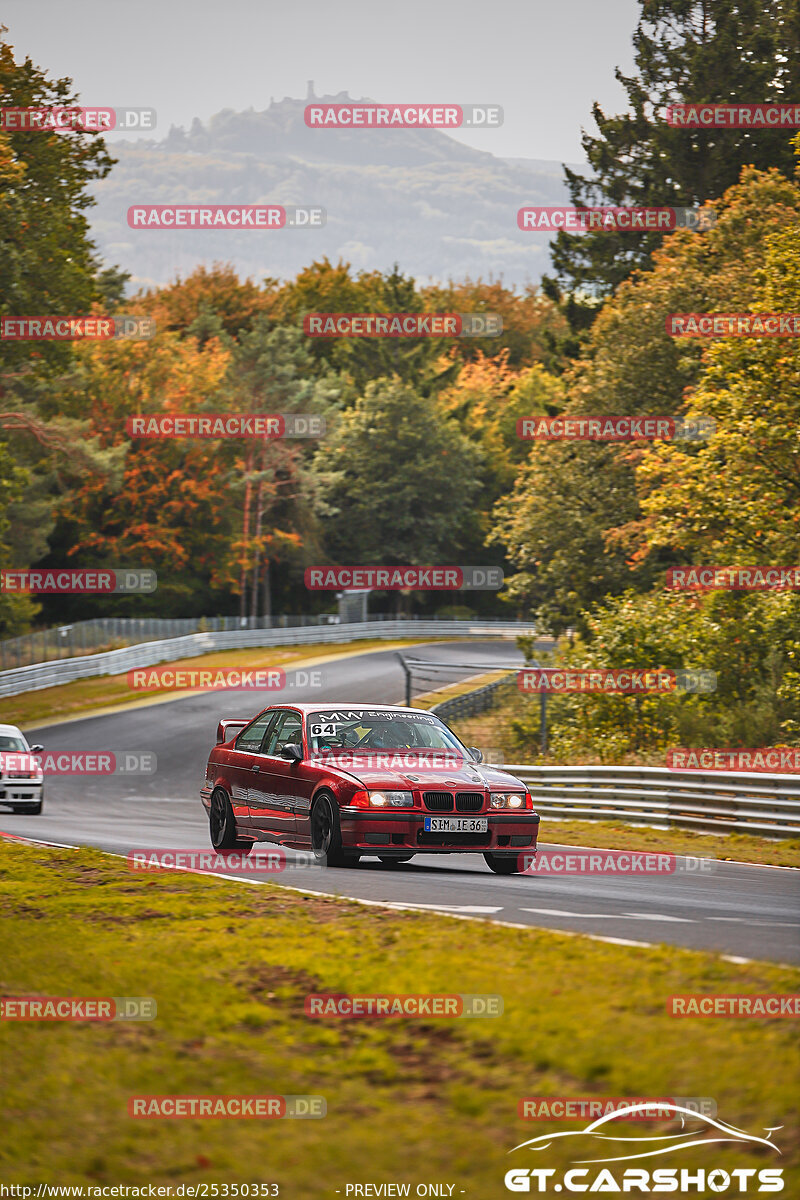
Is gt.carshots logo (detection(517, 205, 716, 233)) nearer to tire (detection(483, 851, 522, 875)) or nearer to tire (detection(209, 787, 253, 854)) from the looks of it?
tire (detection(209, 787, 253, 854))

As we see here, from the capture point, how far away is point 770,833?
17516 millimetres

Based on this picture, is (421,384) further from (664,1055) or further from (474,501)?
(664,1055)

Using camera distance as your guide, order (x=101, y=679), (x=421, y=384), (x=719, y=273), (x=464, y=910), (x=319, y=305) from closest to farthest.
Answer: (x=464, y=910)
(x=719, y=273)
(x=101, y=679)
(x=421, y=384)
(x=319, y=305)

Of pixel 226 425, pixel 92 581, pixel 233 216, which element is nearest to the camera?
pixel 233 216

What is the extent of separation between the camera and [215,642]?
6281cm

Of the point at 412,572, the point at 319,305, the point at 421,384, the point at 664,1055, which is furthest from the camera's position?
the point at 319,305

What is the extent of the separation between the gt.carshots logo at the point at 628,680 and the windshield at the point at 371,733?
36.8ft

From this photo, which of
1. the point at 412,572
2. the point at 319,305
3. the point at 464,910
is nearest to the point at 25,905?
the point at 464,910

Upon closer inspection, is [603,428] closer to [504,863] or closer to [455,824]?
[504,863]

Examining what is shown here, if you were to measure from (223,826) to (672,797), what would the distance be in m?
7.27

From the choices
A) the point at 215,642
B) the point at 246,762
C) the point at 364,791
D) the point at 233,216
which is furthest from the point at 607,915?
the point at 215,642

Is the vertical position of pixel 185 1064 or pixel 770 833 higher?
pixel 185 1064

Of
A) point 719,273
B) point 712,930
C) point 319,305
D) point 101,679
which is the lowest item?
point 101,679

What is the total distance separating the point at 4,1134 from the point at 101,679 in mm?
48761
